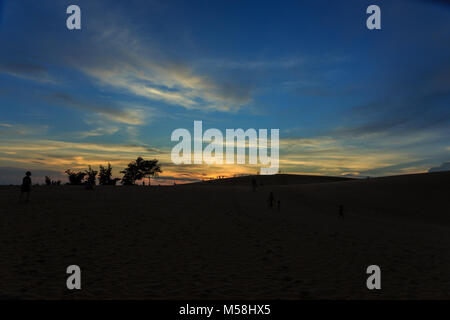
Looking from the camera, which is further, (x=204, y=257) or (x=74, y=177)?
(x=74, y=177)

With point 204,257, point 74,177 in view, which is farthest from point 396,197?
point 74,177

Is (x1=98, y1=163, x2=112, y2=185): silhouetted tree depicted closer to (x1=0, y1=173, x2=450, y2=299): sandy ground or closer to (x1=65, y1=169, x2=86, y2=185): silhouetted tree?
(x1=65, y1=169, x2=86, y2=185): silhouetted tree

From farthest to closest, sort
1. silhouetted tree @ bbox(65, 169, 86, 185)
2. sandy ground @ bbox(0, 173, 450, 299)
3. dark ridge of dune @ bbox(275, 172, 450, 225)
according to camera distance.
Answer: silhouetted tree @ bbox(65, 169, 86, 185) → dark ridge of dune @ bbox(275, 172, 450, 225) → sandy ground @ bbox(0, 173, 450, 299)

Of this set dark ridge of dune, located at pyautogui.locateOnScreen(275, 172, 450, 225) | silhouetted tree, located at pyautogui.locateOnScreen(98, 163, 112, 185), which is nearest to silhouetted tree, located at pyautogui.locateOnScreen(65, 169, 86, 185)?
silhouetted tree, located at pyautogui.locateOnScreen(98, 163, 112, 185)

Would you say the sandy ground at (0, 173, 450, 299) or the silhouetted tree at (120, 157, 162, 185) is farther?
the silhouetted tree at (120, 157, 162, 185)

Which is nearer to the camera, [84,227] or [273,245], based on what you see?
[273,245]

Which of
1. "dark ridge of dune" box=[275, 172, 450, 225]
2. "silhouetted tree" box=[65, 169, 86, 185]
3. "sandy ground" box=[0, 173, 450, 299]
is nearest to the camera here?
"sandy ground" box=[0, 173, 450, 299]

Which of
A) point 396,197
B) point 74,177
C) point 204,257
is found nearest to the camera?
point 204,257

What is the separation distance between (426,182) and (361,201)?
1390cm

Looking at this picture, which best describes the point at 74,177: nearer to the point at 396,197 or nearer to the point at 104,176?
the point at 104,176

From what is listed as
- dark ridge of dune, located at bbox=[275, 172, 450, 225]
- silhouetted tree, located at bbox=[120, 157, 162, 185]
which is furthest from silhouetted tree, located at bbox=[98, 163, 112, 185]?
dark ridge of dune, located at bbox=[275, 172, 450, 225]
